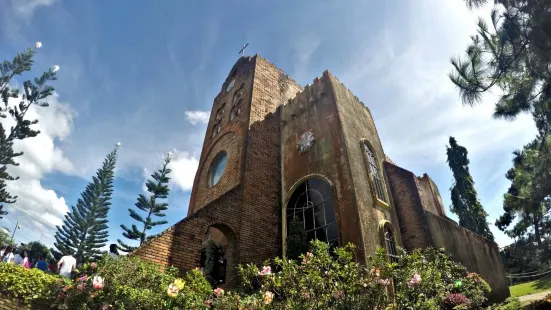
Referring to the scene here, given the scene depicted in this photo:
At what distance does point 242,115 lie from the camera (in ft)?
36.5

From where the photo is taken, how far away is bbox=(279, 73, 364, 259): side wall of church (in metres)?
6.93

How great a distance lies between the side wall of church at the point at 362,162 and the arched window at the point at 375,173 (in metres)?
0.12

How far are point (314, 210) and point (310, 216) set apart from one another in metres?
0.21

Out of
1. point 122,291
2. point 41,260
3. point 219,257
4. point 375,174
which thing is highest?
point 375,174

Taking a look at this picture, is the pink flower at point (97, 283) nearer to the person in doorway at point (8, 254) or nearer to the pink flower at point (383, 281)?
the pink flower at point (383, 281)

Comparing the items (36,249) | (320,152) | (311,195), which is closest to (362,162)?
(320,152)

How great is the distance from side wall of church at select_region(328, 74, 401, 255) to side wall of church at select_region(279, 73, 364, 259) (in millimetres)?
144

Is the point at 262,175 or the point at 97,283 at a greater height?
the point at 262,175

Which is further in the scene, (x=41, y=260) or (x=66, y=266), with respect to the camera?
(x=41, y=260)

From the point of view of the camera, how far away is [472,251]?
725 centimetres

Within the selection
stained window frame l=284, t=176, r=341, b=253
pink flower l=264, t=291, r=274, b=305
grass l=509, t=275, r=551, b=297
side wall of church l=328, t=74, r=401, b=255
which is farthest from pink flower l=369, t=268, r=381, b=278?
grass l=509, t=275, r=551, b=297

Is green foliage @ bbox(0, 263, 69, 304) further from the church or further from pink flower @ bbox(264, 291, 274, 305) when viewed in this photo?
pink flower @ bbox(264, 291, 274, 305)

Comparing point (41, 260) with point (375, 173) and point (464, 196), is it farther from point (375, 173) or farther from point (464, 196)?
point (464, 196)

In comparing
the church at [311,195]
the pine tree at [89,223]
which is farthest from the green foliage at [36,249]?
the church at [311,195]
